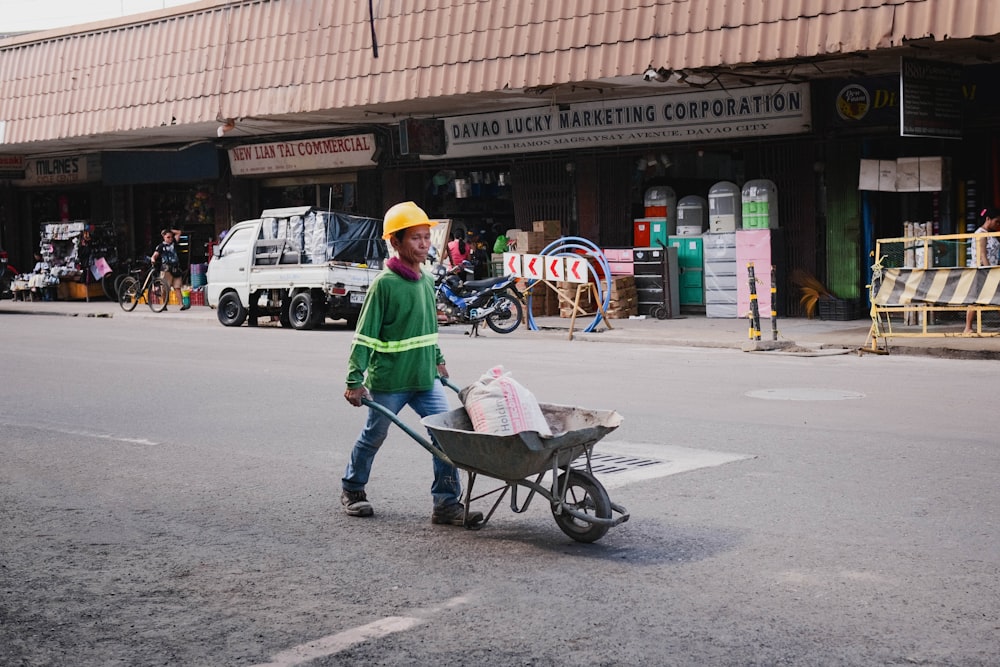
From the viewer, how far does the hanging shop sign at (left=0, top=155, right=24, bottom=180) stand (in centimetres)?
3512

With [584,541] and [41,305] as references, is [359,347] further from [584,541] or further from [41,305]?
[41,305]

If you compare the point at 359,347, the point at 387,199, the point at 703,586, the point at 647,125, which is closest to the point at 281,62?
the point at 387,199

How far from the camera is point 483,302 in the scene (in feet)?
65.9

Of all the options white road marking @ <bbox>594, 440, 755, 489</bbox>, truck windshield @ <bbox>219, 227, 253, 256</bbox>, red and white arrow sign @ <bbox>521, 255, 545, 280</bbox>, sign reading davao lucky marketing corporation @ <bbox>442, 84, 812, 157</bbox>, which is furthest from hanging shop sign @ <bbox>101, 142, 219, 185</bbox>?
white road marking @ <bbox>594, 440, 755, 489</bbox>

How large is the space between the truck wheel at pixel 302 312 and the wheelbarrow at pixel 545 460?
608 inches

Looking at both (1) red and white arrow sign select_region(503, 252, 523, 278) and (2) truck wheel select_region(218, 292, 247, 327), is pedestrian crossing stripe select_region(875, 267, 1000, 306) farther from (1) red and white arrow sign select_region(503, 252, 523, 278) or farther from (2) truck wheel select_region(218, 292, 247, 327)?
(2) truck wheel select_region(218, 292, 247, 327)

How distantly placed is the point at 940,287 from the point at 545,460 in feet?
36.4

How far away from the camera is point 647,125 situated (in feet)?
75.2

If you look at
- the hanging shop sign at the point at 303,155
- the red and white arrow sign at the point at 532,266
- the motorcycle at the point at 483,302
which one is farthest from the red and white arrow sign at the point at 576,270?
the hanging shop sign at the point at 303,155

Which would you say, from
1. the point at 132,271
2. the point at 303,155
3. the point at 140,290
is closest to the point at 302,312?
the point at 140,290

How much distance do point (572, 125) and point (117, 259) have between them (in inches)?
587

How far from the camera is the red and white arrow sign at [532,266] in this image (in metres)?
20.0

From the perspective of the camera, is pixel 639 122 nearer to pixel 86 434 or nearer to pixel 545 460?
pixel 86 434

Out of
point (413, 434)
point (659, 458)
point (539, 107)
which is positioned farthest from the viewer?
point (539, 107)
